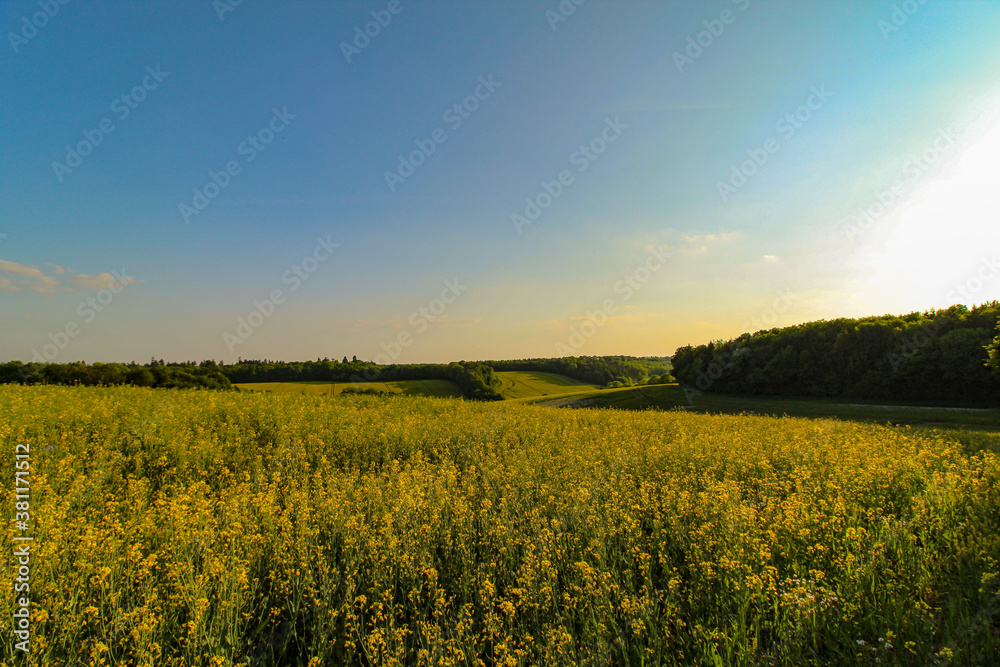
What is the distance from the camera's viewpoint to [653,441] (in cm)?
1005

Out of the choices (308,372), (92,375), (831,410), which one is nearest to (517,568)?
(831,410)

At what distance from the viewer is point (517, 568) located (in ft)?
13.0

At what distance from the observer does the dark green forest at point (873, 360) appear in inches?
1403

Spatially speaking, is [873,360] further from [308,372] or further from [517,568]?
[308,372]

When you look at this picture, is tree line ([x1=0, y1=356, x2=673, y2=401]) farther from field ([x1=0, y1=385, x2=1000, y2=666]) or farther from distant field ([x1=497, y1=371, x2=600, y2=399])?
field ([x1=0, y1=385, x2=1000, y2=666])

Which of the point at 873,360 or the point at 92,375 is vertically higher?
the point at 873,360

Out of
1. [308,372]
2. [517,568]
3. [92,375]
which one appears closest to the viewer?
[517,568]

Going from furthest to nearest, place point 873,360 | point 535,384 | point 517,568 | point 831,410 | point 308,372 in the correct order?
point 535,384 → point 308,372 → point 873,360 → point 831,410 → point 517,568

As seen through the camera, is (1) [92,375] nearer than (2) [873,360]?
Yes

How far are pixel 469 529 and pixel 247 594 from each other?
6.92 ft

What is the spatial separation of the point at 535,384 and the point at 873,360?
55.7 metres

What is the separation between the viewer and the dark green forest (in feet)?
117

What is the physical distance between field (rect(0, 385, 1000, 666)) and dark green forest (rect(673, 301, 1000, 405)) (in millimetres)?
40039

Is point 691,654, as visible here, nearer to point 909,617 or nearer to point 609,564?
point 609,564
